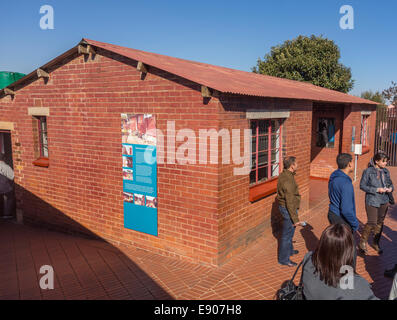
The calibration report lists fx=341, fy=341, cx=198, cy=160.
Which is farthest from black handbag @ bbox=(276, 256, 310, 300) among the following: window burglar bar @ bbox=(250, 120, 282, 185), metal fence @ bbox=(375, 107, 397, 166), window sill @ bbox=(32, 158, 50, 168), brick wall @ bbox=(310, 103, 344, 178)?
metal fence @ bbox=(375, 107, 397, 166)

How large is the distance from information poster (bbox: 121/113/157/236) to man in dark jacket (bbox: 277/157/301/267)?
7.57 feet

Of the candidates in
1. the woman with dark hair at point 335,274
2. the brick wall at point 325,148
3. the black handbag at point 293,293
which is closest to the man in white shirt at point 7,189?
the black handbag at point 293,293

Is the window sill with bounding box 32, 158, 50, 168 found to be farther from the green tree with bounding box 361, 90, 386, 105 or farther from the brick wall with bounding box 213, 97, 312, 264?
the green tree with bounding box 361, 90, 386, 105

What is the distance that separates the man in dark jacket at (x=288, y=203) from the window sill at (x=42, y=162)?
5.50 metres

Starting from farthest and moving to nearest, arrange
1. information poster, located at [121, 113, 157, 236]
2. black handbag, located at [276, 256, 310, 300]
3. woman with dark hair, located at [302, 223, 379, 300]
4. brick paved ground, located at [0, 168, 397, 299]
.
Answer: information poster, located at [121, 113, 157, 236] < brick paved ground, located at [0, 168, 397, 299] < black handbag, located at [276, 256, 310, 300] < woman with dark hair, located at [302, 223, 379, 300]

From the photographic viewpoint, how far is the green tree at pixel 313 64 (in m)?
27.0

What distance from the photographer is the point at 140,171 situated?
6.50 m

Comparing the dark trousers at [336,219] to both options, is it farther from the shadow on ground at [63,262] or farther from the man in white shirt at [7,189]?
the man in white shirt at [7,189]

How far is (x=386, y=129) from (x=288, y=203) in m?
13.2

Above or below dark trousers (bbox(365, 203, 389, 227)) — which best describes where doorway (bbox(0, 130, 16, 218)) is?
above

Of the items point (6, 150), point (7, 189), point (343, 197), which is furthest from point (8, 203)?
point (343, 197)

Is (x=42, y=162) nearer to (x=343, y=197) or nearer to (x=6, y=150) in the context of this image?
(x=6, y=150)

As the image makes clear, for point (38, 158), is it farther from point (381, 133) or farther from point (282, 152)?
point (381, 133)

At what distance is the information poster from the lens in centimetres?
630
